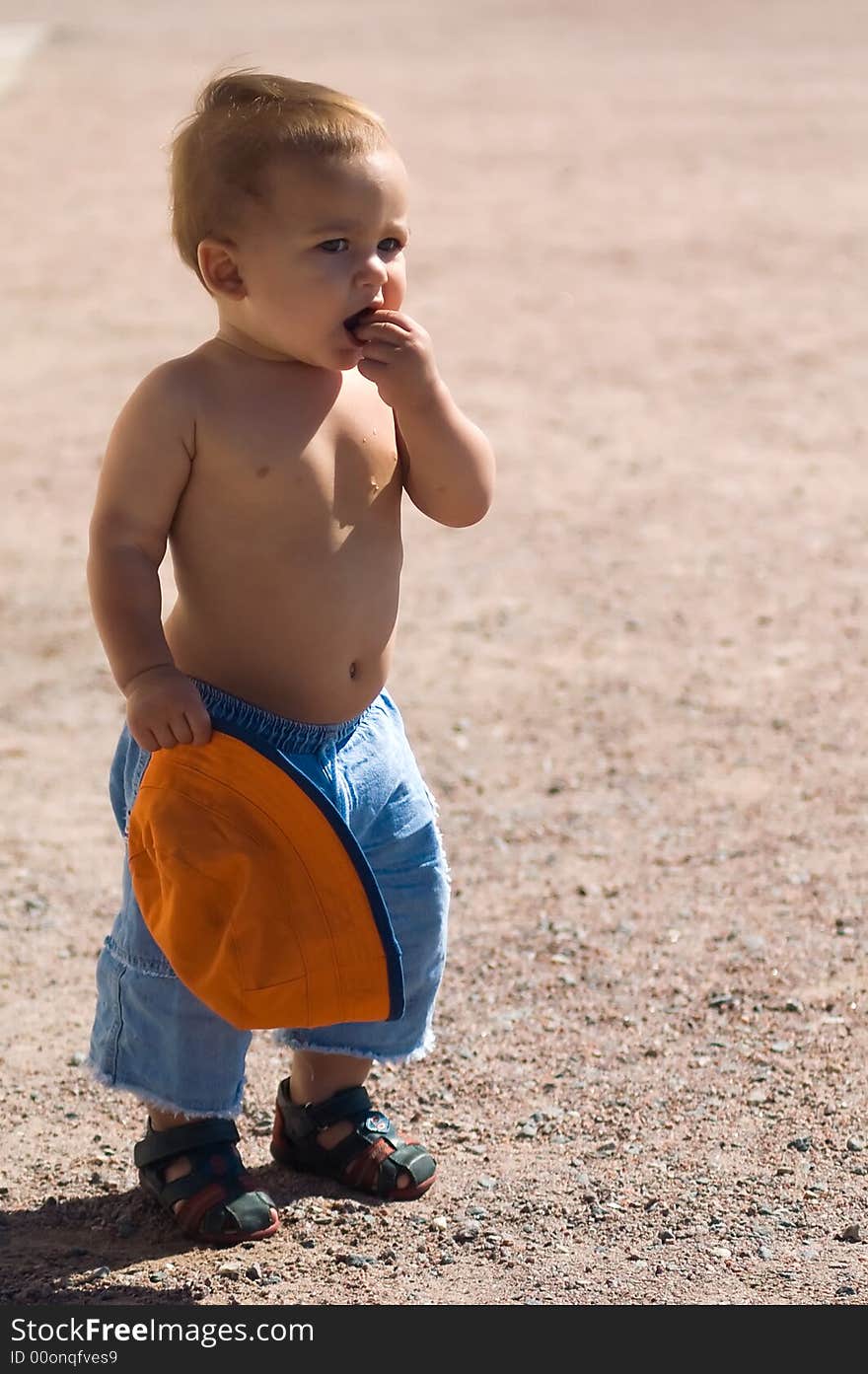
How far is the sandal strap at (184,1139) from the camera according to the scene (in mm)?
2479

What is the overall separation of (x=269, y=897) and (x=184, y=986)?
28cm

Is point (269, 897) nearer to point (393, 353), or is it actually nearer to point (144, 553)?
point (144, 553)

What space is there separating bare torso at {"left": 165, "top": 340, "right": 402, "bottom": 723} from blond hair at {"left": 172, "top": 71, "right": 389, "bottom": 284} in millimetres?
187

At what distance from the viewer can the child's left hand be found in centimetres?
225

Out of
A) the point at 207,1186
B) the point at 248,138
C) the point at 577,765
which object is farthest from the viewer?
the point at 577,765

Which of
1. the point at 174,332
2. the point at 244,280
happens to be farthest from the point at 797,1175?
the point at 174,332

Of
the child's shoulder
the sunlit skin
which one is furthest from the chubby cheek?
the child's shoulder

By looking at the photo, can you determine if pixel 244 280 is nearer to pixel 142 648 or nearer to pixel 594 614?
pixel 142 648

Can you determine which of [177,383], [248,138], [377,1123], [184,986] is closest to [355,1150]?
[377,1123]

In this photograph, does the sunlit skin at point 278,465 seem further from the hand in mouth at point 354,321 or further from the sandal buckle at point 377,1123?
the sandal buckle at point 377,1123

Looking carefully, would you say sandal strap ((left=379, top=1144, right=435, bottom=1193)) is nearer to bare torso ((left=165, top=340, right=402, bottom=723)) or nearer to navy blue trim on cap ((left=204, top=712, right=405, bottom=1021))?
navy blue trim on cap ((left=204, top=712, right=405, bottom=1021))

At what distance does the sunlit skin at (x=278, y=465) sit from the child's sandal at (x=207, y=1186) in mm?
600

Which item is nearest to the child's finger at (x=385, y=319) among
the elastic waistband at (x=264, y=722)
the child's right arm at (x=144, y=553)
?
the child's right arm at (x=144, y=553)

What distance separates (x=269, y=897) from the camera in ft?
7.24
